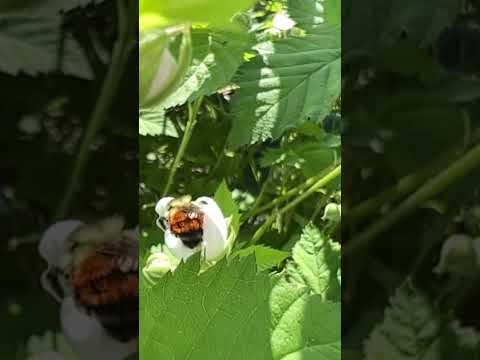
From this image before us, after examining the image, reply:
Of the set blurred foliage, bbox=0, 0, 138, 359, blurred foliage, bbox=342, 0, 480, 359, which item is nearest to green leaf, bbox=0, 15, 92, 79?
blurred foliage, bbox=0, 0, 138, 359

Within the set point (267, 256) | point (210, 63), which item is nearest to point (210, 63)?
point (210, 63)

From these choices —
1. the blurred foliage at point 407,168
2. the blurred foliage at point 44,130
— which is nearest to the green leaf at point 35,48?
the blurred foliage at point 44,130

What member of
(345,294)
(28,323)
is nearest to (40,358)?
(28,323)

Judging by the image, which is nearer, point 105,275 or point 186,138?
→ point 105,275

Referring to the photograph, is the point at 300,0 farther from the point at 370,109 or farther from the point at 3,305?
the point at 3,305

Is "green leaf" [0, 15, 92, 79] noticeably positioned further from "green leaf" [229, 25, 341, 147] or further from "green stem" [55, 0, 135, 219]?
"green leaf" [229, 25, 341, 147]

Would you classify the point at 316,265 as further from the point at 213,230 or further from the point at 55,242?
the point at 55,242
